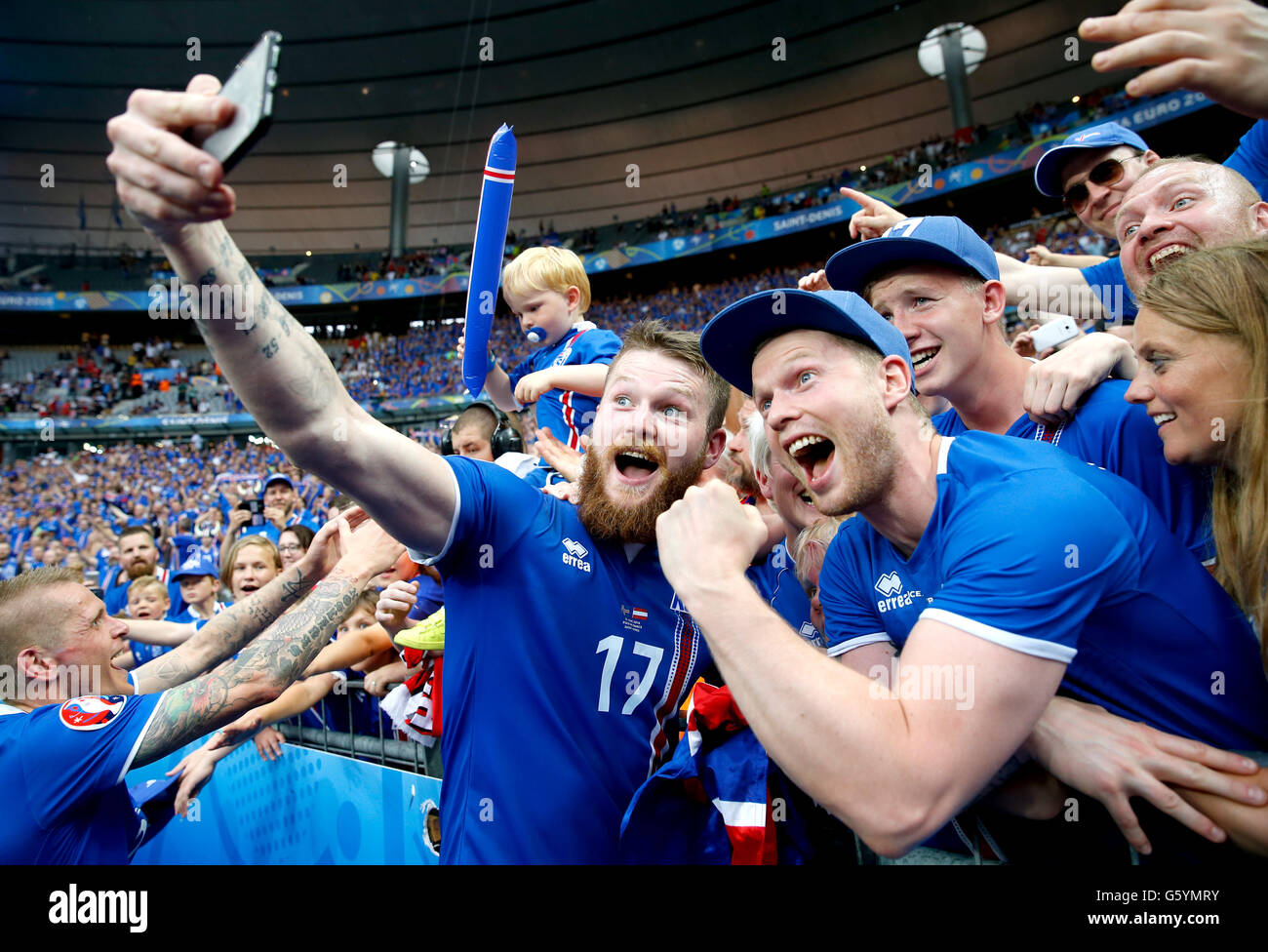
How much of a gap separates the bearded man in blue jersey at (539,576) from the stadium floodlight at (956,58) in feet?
73.8

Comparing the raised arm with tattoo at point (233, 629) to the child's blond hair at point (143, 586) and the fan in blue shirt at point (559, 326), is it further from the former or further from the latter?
the child's blond hair at point (143, 586)

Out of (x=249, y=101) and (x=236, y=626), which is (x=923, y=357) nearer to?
(x=249, y=101)

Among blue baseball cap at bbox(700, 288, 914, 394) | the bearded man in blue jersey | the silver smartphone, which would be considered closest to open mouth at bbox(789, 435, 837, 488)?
blue baseball cap at bbox(700, 288, 914, 394)

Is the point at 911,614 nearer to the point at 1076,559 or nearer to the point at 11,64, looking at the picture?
the point at 1076,559

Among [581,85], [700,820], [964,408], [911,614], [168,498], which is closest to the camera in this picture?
[911,614]

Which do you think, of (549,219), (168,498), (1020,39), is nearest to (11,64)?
(168,498)

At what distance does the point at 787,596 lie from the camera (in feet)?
7.81

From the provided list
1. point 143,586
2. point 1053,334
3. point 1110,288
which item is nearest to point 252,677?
point 1053,334

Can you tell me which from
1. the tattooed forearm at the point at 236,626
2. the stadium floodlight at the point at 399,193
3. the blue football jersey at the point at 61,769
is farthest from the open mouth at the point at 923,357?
the stadium floodlight at the point at 399,193

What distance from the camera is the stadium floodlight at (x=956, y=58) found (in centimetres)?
2042

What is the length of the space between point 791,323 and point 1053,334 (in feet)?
4.38

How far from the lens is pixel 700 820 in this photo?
6.61 feet

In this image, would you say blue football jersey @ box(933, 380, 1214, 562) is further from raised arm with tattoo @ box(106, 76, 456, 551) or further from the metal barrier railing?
the metal barrier railing
